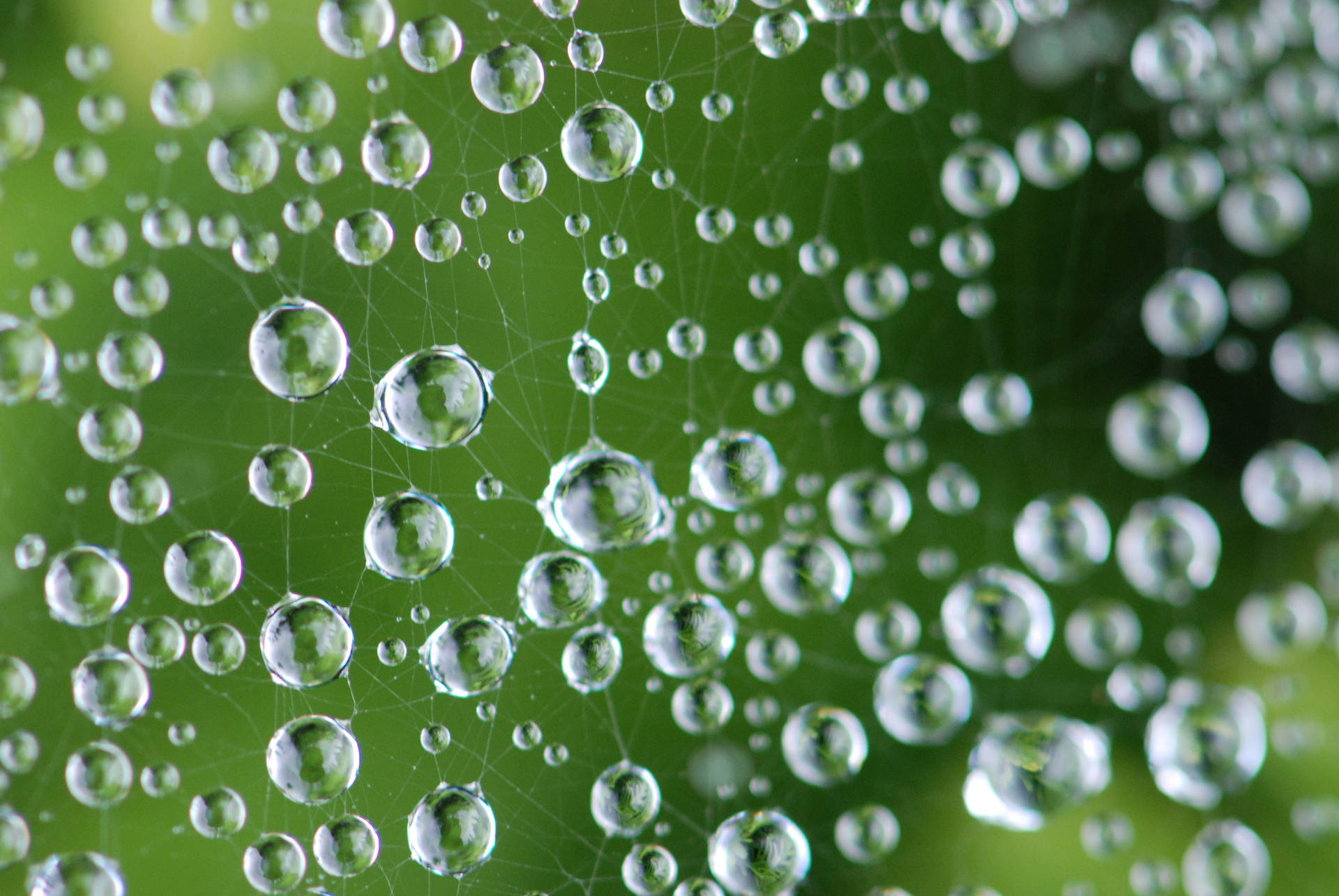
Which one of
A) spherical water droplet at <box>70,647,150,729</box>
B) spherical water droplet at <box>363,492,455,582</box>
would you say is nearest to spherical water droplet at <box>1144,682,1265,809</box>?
spherical water droplet at <box>363,492,455,582</box>

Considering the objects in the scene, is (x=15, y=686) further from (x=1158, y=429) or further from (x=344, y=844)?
(x=1158, y=429)

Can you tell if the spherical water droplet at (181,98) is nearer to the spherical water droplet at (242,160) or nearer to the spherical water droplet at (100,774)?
the spherical water droplet at (242,160)

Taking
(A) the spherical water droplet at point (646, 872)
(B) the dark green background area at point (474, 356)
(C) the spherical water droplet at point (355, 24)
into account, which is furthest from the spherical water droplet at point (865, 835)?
(C) the spherical water droplet at point (355, 24)

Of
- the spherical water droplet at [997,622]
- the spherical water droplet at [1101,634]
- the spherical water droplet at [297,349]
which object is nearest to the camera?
the spherical water droplet at [297,349]

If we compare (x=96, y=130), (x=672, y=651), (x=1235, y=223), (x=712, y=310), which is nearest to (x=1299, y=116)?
(x=1235, y=223)

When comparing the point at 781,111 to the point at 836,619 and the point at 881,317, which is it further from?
the point at 836,619

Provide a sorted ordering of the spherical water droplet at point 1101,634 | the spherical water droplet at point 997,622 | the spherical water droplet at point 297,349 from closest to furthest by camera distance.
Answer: the spherical water droplet at point 297,349 < the spherical water droplet at point 997,622 < the spherical water droplet at point 1101,634
